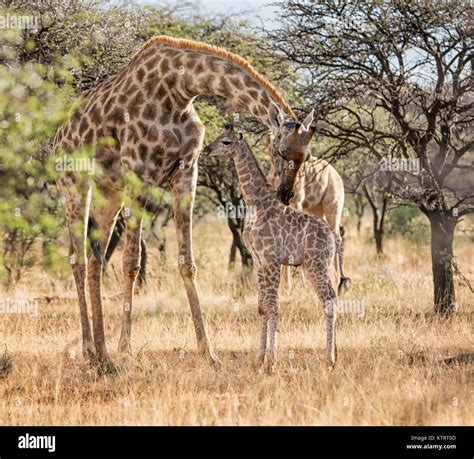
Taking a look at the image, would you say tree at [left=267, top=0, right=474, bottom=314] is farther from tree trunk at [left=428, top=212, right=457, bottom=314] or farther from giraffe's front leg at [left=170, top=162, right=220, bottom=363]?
giraffe's front leg at [left=170, top=162, right=220, bottom=363]

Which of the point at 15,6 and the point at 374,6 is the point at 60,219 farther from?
the point at 374,6

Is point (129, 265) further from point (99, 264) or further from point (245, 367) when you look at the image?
point (245, 367)

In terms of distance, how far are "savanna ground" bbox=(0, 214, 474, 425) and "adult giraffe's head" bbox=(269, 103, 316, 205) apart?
1.72m

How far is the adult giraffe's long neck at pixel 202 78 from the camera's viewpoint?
7957 millimetres

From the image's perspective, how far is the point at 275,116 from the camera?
763 centimetres

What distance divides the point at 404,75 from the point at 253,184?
11.4 feet

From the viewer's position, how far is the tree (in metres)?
10.4

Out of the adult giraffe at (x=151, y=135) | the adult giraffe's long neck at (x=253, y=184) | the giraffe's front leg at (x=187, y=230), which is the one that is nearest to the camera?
the adult giraffe's long neck at (x=253, y=184)

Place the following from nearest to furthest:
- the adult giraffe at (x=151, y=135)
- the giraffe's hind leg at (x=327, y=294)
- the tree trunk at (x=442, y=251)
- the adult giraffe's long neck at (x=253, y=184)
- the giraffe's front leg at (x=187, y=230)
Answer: the giraffe's hind leg at (x=327, y=294) → the adult giraffe's long neck at (x=253, y=184) → the adult giraffe at (x=151, y=135) → the giraffe's front leg at (x=187, y=230) → the tree trunk at (x=442, y=251)

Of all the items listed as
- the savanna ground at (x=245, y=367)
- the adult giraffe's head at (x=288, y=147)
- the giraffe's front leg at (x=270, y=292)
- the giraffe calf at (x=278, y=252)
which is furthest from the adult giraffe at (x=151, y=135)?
the giraffe's front leg at (x=270, y=292)

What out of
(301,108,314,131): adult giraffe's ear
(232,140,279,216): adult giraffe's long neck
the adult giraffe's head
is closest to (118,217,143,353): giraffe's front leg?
(232,140,279,216): adult giraffe's long neck

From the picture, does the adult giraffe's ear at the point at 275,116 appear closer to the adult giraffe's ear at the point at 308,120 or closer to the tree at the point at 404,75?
the adult giraffe's ear at the point at 308,120

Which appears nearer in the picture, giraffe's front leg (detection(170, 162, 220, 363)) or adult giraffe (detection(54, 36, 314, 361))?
adult giraffe (detection(54, 36, 314, 361))

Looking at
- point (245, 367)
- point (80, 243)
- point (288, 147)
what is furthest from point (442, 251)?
point (80, 243)
